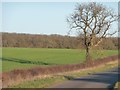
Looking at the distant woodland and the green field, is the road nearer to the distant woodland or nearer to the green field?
the green field

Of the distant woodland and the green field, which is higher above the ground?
the distant woodland

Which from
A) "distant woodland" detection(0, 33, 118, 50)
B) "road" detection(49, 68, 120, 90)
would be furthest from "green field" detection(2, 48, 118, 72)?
"distant woodland" detection(0, 33, 118, 50)

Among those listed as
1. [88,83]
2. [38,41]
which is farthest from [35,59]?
[38,41]

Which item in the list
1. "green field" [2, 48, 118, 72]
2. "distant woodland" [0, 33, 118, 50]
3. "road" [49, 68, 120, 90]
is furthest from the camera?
"distant woodland" [0, 33, 118, 50]

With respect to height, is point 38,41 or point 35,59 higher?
point 38,41

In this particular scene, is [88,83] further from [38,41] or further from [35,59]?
[38,41]

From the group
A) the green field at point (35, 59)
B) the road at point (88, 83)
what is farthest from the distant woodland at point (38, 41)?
the road at point (88, 83)

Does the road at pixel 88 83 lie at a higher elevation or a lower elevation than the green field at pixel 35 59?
higher

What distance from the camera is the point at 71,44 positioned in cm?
11481

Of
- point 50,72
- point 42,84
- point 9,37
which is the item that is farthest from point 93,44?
point 9,37

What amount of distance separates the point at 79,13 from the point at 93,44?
569 cm

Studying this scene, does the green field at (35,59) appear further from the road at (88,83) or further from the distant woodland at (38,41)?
the distant woodland at (38,41)

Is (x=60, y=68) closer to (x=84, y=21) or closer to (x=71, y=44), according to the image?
(x=84, y=21)

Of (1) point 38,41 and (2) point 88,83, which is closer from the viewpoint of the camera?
(2) point 88,83
